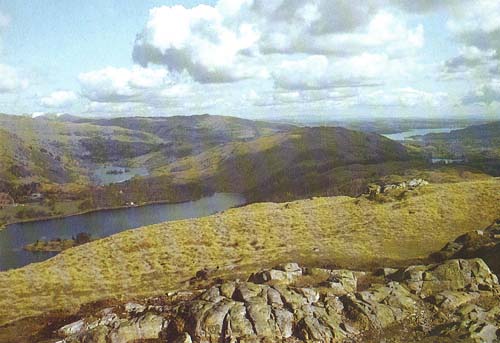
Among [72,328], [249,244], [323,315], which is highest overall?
[323,315]

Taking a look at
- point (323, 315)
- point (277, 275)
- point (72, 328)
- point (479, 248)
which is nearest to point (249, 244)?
point (277, 275)

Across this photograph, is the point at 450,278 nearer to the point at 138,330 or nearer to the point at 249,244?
the point at 138,330

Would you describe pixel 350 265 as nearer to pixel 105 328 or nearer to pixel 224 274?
pixel 224 274

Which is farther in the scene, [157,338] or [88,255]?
[88,255]

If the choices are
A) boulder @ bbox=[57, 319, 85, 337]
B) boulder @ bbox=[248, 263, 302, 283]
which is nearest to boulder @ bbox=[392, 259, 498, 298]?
boulder @ bbox=[248, 263, 302, 283]

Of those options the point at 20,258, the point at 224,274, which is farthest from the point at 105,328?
the point at 20,258

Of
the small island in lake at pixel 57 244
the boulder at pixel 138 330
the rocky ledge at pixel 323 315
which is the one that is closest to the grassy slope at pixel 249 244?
the rocky ledge at pixel 323 315

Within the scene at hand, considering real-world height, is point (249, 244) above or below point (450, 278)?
below
